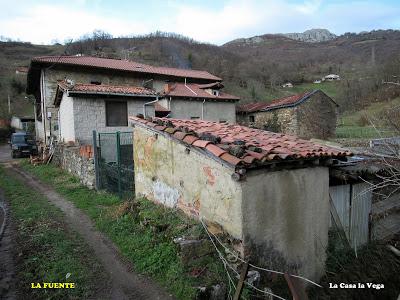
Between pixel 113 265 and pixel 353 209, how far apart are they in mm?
4984

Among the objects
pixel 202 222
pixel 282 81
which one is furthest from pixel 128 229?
pixel 282 81

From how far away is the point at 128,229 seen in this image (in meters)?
6.58

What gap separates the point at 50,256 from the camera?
5.54m

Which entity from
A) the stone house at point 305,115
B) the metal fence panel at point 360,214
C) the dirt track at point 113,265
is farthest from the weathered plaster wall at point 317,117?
the dirt track at point 113,265

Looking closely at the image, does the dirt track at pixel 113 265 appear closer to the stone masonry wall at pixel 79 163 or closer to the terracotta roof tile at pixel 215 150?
the stone masonry wall at pixel 79 163

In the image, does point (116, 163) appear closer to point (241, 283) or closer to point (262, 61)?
point (241, 283)

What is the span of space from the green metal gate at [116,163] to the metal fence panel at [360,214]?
571 cm

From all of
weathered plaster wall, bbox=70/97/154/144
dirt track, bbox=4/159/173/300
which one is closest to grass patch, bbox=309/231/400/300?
dirt track, bbox=4/159/173/300

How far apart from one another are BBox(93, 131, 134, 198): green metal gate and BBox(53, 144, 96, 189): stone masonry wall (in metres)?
0.42

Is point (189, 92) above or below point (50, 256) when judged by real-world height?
above

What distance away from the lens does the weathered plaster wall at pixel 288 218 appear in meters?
4.60

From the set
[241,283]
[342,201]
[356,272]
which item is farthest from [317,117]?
[241,283]

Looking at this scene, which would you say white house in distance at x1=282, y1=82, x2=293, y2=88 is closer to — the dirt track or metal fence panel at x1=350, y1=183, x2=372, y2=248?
metal fence panel at x1=350, y1=183, x2=372, y2=248

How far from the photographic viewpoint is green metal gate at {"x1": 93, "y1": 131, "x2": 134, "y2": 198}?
9.27 m
